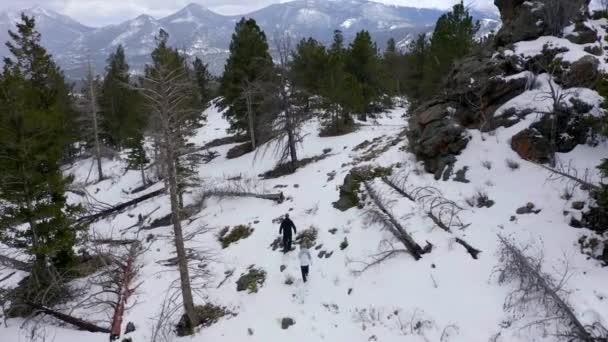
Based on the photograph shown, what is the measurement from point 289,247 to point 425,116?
8.45 metres

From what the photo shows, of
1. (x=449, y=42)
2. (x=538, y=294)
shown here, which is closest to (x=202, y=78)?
(x=449, y=42)

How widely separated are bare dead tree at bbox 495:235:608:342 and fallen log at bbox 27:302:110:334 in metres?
12.7

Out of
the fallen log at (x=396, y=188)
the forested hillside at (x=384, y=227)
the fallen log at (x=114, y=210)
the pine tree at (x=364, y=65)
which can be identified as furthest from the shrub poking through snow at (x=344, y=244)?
the pine tree at (x=364, y=65)

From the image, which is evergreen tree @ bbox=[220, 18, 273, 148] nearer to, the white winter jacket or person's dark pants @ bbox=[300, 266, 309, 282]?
the white winter jacket

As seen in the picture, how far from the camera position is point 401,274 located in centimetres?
1082

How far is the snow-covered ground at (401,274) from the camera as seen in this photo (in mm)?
8797

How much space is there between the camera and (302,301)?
11750 millimetres

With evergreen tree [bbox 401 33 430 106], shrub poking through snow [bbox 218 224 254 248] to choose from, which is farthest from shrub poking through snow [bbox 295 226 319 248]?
evergreen tree [bbox 401 33 430 106]

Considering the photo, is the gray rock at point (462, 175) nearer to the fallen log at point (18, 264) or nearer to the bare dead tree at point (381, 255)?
the bare dead tree at point (381, 255)

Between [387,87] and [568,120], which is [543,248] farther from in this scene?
[387,87]

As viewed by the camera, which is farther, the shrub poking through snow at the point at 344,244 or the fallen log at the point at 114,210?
the fallen log at the point at 114,210

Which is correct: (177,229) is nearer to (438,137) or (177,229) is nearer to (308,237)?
A: (308,237)

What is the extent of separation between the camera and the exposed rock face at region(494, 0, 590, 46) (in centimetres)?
1431

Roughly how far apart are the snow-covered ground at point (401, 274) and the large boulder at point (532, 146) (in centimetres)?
32
